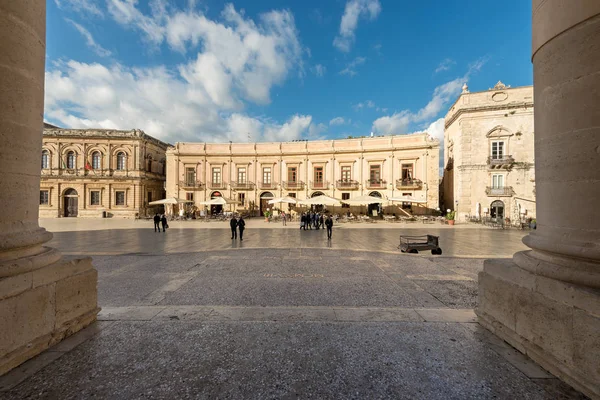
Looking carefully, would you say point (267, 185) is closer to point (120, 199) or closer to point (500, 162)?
point (120, 199)

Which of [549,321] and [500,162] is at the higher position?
[500,162]

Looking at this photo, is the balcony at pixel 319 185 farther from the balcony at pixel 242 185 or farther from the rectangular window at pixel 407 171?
the rectangular window at pixel 407 171

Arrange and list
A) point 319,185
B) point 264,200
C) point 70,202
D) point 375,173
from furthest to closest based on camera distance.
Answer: point 264,200 < point 70,202 < point 319,185 < point 375,173

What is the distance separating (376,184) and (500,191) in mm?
10794

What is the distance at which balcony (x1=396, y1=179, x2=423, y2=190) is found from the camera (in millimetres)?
24500

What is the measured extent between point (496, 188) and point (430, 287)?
23126 mm

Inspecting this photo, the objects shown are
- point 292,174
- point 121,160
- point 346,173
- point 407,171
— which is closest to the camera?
point 407,171

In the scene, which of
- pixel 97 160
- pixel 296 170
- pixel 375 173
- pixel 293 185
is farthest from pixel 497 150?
pixel 97 160

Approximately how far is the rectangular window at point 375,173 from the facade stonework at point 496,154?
7.29 metres

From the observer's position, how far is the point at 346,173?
27.4m

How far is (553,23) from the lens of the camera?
2457 mm

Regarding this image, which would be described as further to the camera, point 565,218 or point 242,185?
point 242,185

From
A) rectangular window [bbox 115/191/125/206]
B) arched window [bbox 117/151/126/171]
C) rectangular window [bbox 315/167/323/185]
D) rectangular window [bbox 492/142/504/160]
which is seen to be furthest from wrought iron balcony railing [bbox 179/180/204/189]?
rectangular window [bbox 492/142/504/160]

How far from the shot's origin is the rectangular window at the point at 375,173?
26.2m
